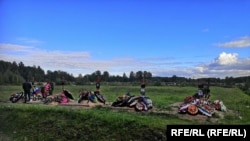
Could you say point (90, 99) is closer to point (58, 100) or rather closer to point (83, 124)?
point (58, 100)

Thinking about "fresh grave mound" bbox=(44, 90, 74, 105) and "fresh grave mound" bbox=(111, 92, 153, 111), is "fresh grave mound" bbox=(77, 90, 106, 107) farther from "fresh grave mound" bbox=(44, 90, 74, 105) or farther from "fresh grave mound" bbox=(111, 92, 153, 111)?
"fresh grave mound" bbox=(111, 92, 153, 111)

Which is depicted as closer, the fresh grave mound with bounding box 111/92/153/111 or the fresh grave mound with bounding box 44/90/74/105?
the fresh grave mound with bounding box 111/92/153/111

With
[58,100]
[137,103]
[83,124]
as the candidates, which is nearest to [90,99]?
[58,100]

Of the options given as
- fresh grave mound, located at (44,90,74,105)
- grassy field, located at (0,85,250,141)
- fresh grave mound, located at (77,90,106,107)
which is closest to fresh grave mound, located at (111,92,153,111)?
grassy field, located at (0,85,250,141)

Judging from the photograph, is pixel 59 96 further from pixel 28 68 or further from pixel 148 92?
pixel 148 92

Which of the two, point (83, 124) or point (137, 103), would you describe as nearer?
point (83, 124)

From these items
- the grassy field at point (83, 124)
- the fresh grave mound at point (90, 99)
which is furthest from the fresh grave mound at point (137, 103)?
the fresh grave mound at point (90, 99)

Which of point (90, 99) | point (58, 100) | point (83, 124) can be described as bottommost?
point (83, 124)

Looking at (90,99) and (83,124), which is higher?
(90,99)

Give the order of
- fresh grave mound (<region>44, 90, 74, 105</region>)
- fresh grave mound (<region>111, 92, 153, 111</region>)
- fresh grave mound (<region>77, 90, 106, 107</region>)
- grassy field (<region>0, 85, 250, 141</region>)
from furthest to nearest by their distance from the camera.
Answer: fresh grave mound (<region>44, 90, 74, 105</region>) → fresh grave mound (<region>77, 90, 106, 107</region>) → fresh grave mound (<region>111, 92, 153, 111</region>) → grassy field (<region>0, 85, 250, 141</region>)

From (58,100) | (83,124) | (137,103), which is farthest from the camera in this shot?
(58,100)

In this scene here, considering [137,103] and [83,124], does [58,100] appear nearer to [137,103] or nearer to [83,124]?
[137,103]

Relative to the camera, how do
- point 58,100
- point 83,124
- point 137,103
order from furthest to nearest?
1. point 58,100
2. point 137,103
3. point 83,124

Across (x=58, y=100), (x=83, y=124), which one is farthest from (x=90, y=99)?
(x=83, y=124)
